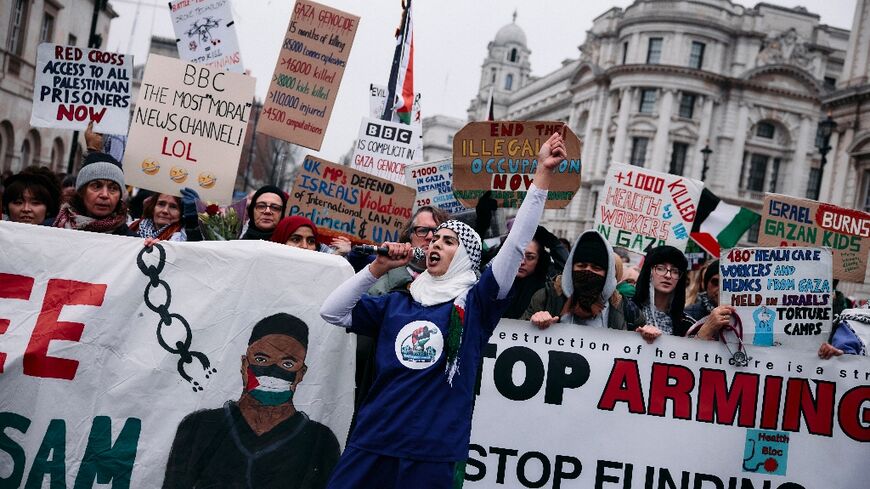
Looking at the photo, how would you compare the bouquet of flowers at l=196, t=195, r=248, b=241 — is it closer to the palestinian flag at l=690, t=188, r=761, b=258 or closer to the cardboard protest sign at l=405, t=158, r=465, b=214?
the cardboard protest sign at l=405, t=158, r=465, b=214

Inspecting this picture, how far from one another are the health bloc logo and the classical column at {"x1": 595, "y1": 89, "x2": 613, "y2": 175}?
56.1 metres

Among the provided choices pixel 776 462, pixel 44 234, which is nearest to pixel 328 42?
pixel 44 234

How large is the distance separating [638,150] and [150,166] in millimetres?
53843

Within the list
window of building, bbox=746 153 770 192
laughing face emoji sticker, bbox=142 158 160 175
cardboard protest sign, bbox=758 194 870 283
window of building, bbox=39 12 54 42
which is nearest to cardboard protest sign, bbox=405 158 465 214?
laughing face emoji sticker, bbox=142 158 160 175

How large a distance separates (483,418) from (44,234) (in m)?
2.57

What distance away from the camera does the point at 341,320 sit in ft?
12.4

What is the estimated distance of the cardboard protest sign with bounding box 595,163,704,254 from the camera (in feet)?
24.8

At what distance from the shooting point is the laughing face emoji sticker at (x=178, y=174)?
5.82 m

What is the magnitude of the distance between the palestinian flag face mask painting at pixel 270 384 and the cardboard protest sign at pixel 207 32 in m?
4.59

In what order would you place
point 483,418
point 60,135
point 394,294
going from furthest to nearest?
point 60,135
point 483,418
point 394,294

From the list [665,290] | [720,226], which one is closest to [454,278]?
[665,290]

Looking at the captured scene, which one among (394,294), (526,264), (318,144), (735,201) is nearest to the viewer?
(394,294)

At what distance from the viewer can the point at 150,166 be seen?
19.1 feet

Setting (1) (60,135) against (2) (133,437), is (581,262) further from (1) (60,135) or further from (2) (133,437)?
(1) (60,135)
